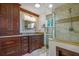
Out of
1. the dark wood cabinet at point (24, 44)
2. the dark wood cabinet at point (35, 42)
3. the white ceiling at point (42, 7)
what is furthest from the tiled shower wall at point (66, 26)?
the dark wood cabinet at point (24, 44)

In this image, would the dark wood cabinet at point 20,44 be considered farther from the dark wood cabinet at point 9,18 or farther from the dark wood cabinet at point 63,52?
the dark wood cabinet at point 63,52

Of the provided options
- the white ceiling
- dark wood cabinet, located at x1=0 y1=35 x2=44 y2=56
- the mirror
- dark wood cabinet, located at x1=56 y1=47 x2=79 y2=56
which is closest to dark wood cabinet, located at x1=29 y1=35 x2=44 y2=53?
dark wood cabinet, located at x1=0 y1=35 x2=44 y2=56

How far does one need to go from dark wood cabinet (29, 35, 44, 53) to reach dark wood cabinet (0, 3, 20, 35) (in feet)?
1.13

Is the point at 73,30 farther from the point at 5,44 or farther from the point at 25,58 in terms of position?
the point at 5,44

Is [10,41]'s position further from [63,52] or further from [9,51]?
[63,52]

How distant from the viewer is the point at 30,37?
83.4 inches

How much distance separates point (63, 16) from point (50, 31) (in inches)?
14.6

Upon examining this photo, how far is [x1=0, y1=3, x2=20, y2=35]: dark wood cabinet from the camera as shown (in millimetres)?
1954

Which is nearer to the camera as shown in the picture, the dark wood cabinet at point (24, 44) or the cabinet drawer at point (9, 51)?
the cabinet drawer at point (9, 51)

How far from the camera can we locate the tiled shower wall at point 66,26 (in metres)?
1.88

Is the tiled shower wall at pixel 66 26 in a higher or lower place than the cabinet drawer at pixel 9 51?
higher

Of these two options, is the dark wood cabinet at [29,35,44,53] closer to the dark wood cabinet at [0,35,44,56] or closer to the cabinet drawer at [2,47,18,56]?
the dark wood cabinet at [0,35,44,56]

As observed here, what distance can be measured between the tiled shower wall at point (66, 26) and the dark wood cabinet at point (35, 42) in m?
0.33

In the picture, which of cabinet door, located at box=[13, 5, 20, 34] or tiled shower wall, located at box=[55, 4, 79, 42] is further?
cabinet door, located at box=[13, 5, 20, 34]
